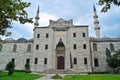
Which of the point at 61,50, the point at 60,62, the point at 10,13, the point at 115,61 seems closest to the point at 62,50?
the point at 61,50

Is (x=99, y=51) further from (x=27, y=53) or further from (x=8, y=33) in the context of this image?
(x=8, y=33)

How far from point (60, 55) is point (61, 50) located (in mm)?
1107

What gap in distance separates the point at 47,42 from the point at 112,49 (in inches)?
562

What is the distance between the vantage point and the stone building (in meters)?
34.2

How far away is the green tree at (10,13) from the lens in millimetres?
8464

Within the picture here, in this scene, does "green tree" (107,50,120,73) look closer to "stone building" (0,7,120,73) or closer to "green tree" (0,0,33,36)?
"stone building" (0,7,120,73)

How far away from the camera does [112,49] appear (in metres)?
36.1

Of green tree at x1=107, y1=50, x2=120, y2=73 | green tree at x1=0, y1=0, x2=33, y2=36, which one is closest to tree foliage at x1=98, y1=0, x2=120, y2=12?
green tree at x1=0, y1=0, x2=33, y2=36

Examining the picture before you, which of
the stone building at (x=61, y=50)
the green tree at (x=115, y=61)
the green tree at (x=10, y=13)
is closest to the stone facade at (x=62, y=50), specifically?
the stone building at (x=61, y=50)

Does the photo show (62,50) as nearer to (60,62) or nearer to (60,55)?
(60,55)

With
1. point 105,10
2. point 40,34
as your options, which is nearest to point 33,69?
point 40,34

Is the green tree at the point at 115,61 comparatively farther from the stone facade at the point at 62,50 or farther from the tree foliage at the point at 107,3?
the tree foliage at the point at 107,3

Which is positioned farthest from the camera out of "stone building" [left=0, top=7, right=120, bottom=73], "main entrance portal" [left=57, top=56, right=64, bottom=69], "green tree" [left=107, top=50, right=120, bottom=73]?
"main entrance portal" [left=57, top=56, right=64, bottom=69]

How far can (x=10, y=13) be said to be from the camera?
29.7 ft
